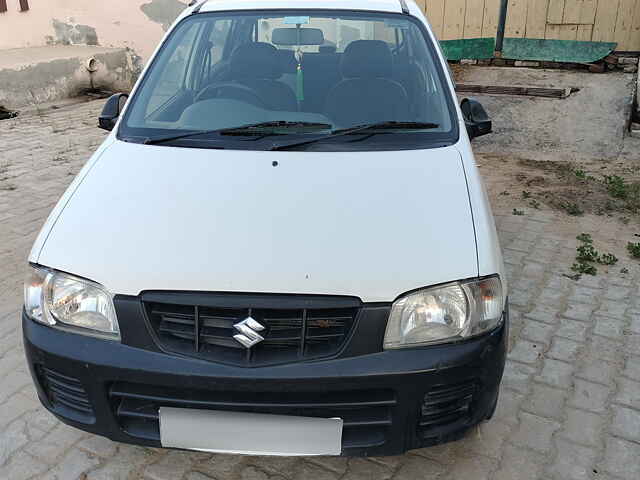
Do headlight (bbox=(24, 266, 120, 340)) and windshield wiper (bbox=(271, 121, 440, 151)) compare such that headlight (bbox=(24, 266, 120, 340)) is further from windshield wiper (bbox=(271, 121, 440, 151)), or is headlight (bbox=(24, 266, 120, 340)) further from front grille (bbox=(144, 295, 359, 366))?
windshield wiper (bbox=(271, 121, 440, 151))

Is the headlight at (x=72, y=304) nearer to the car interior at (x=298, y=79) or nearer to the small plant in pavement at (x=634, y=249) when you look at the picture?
the car interior at (x=298, y=79)

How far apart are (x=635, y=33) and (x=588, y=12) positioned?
0.78 meters

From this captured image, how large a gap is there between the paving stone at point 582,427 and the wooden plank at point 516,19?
8451mm

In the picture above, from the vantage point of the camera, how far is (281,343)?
199 cm

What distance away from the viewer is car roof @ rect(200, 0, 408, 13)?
3371 millimetres

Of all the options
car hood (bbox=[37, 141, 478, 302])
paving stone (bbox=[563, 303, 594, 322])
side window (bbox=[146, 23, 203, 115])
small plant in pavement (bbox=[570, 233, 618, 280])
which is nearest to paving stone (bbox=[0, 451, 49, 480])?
car hood (bbox=[37, 141, 478, 302])

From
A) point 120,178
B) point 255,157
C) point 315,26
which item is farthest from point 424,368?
point 315,26

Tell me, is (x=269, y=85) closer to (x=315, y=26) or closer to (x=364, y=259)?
(x=315, y=26)

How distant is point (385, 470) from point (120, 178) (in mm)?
1667

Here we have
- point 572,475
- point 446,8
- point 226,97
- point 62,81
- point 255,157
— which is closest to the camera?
point 572,475

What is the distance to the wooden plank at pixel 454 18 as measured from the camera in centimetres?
999

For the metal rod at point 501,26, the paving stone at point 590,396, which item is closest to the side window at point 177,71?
the paving stone at point 590,396

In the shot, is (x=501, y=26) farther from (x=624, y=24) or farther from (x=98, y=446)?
(x=98, y=446)

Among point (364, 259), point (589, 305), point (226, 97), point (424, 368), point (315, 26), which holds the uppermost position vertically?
point (315, 26)
